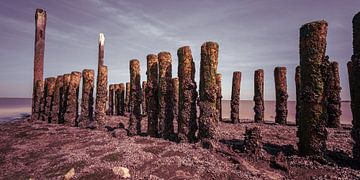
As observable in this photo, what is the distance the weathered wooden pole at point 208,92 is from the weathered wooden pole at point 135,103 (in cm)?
400

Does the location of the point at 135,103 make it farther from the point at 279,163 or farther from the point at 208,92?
the point at 279,163

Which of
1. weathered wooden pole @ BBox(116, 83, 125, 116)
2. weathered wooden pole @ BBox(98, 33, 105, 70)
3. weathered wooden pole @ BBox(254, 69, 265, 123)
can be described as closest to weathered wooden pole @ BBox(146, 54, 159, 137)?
weathered wooden pole @ BBox(254, 69, 265, 123)

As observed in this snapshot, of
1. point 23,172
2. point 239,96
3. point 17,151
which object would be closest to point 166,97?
point 23,172

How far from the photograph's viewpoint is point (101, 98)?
15.5m

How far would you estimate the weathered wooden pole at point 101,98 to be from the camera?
15502 mm

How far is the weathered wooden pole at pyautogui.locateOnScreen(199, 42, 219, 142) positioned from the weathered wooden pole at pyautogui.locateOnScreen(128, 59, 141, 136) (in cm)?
400

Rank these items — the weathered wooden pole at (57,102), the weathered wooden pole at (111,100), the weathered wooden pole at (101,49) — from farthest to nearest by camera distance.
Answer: the weathered wooden pole at (111,100), the weathered wooden pole at (101,49), the weathered wooden pole at (57,102)

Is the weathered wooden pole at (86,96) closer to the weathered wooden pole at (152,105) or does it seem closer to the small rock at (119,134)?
the small rock at (119,134)

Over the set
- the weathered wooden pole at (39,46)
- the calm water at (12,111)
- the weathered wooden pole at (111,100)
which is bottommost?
the calm water at (12,111)

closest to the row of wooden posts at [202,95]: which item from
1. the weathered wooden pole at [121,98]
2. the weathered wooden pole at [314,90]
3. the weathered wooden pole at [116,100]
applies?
the weathered wooden pole at [314,90]

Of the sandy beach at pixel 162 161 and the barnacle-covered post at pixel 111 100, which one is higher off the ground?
the barnacle-covered post at pixel 111 100

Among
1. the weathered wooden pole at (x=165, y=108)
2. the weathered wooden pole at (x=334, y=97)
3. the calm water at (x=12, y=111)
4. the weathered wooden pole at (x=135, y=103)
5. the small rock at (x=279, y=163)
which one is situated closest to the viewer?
the small rock at (x=279, y=163)

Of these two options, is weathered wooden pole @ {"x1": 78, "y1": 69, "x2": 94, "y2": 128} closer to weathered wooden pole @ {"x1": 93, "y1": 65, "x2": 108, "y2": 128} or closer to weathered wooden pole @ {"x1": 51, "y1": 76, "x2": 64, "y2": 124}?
weathered wooden pole @ {"x1": 93, "y1": 65, "x2": 108, "y2": 128}

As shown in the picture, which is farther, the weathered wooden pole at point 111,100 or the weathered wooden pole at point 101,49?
the weathered wooden pole at point 111,100
